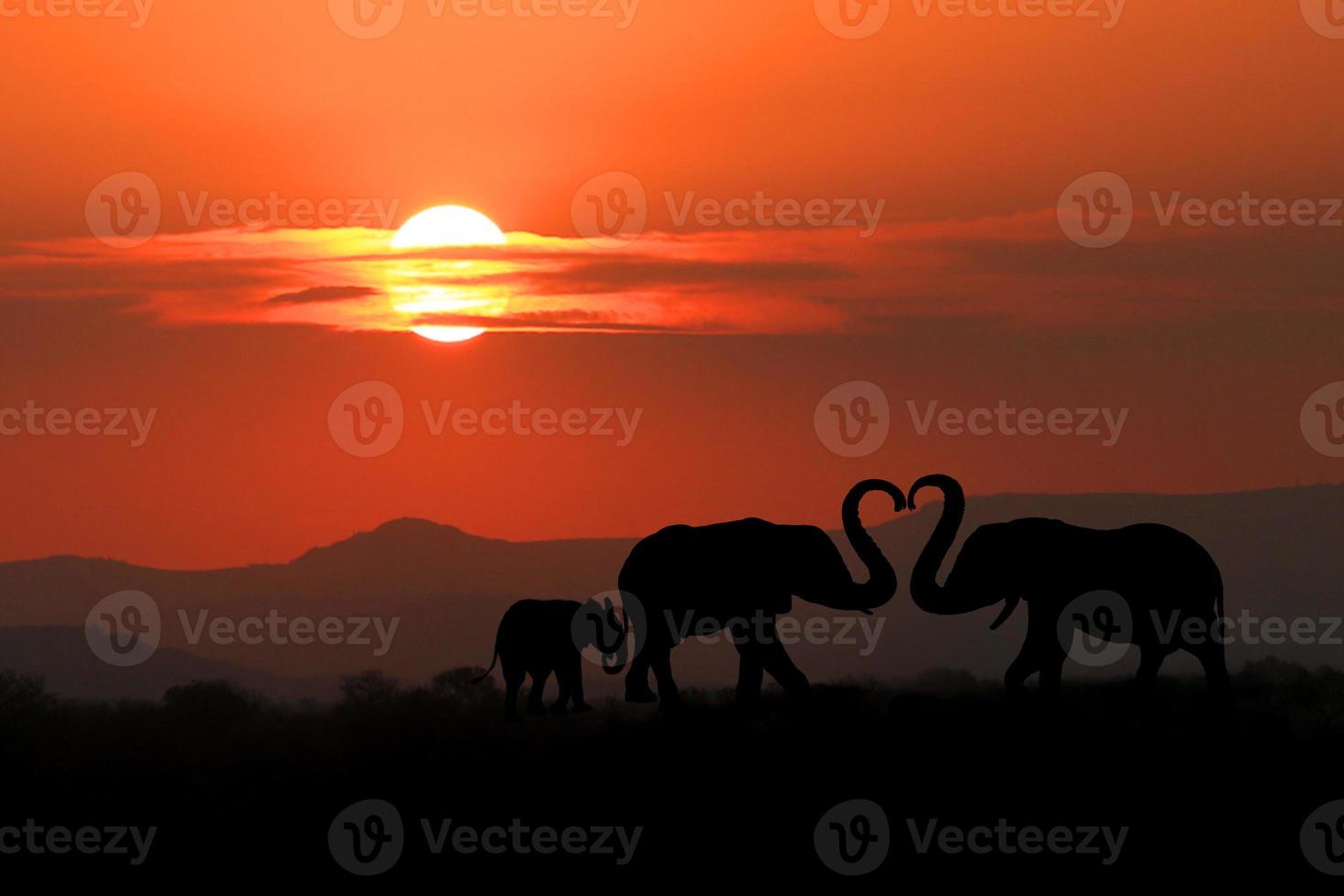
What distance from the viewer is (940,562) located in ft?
96.6

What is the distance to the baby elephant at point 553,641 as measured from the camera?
32719 mm

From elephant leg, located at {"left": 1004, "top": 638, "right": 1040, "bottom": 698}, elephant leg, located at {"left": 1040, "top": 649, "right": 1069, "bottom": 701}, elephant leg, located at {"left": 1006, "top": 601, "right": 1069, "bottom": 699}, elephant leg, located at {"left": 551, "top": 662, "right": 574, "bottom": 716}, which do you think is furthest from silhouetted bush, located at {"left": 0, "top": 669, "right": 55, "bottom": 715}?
elephant leg, located at {"left": 1040, "top": 649, "right": 1069, "bottom": 701}

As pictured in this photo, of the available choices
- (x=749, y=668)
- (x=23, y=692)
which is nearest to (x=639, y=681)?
(x=749, y=668)

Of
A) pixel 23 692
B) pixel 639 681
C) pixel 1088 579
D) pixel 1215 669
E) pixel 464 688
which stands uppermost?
pixel 1088 579

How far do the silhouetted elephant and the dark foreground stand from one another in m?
1.02

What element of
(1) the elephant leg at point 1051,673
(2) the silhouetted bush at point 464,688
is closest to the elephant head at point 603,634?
(2) the silhouetted bush at point 464,688

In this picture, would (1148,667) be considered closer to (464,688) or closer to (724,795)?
(724,795)

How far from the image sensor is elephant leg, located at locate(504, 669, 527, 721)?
31078mm

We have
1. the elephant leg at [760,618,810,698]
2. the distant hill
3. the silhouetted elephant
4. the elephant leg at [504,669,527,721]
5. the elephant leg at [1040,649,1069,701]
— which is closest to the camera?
the elephant leg at [1040,649,1069,701]

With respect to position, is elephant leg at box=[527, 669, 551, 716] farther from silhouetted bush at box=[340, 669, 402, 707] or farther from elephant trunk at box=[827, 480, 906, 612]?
elephant trunk at box=[827, 480, 906, 612]

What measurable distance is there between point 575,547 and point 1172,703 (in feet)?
427

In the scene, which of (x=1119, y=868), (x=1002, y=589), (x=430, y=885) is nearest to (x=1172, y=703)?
(x=1002, y=589)

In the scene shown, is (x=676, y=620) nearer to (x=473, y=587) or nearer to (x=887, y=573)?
(x=887, y=573)

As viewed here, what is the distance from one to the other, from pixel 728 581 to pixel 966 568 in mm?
3518
